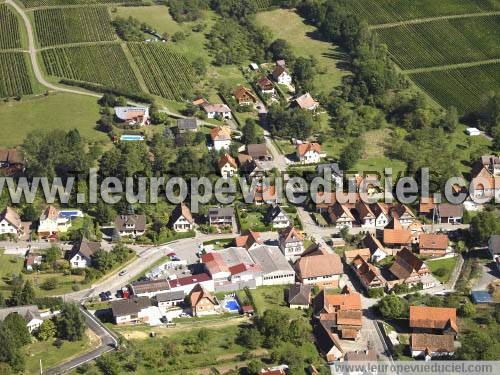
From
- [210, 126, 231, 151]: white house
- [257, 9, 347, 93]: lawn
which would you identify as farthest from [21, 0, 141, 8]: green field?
[210, 126, 231, 151]: white house

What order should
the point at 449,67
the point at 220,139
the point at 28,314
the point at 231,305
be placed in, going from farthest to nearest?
the point at 449,67 < the point at 220,139 < the point at 231,305 < the point at 28,314

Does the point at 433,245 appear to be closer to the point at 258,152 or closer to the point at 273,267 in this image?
the point at 273,267

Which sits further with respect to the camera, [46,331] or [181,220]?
[181,220]

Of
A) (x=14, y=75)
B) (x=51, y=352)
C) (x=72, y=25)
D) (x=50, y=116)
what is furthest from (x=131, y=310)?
(x=72, y=25)

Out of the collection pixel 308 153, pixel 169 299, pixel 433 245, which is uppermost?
pixel 308 153

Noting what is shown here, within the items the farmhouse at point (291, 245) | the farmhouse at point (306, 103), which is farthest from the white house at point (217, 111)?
the farmhouse at point (291, 245)

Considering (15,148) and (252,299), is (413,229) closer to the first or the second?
(252,299)
